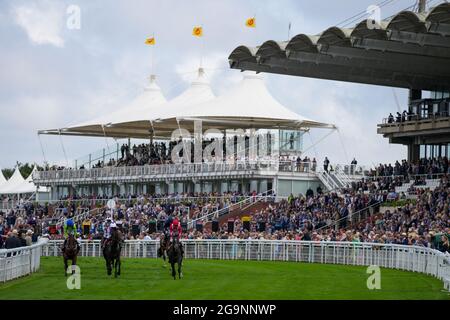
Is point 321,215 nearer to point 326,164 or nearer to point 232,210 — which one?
point 232,210

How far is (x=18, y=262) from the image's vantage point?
29.5 meters

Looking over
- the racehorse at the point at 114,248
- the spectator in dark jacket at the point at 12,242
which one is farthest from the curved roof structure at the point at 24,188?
the racehorse at the point at 114,248

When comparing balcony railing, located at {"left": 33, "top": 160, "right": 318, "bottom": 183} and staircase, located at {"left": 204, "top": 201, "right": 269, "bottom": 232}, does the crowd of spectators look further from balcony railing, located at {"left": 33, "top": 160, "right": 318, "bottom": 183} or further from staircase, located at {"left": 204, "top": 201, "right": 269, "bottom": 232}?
balcony railing, located at {"left": 33, "top": 160, "right": 318, "bottom": 183}

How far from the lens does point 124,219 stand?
2323 inches

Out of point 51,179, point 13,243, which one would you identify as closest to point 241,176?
point 51,179

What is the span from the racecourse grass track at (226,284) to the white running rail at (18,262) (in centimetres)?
28

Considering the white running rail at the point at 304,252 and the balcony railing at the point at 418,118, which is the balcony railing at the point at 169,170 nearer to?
the balcony railing at the point at 418,118

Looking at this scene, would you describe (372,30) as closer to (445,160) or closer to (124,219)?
(445,160)

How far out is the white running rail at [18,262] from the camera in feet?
90.0

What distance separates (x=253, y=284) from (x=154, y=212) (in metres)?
32.4

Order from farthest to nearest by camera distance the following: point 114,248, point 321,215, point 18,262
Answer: point 321,215 < point 114,248 < point 18,262

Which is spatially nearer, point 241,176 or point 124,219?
point 124,219

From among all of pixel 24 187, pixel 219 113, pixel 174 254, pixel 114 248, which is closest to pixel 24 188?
pixel 24 187

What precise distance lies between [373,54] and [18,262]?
1020 inches
